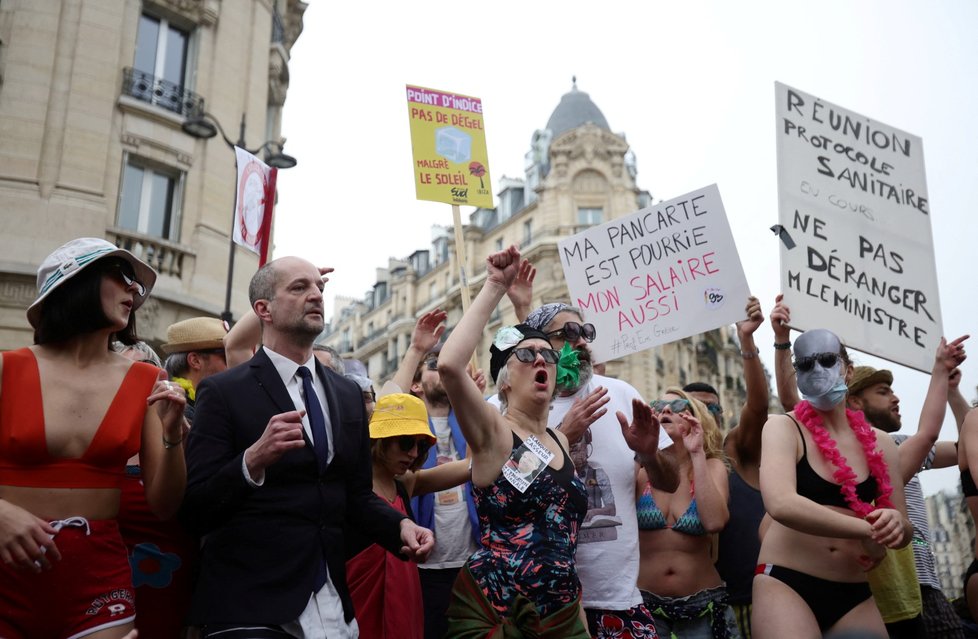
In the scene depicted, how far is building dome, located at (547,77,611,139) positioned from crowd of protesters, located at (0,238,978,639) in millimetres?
40661

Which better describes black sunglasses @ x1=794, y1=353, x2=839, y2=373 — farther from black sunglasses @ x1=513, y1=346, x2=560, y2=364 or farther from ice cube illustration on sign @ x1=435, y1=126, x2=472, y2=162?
ice cube illustration on sign @ x1=435, y1=126, x2=472, y2=162

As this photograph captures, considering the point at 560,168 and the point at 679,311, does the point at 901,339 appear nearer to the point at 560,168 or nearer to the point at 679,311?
the point at 679,311

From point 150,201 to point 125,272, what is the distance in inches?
516

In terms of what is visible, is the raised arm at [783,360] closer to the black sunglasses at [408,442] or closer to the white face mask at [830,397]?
the white face mask at [830,397]

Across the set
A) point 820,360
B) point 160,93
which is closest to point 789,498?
point 820,360

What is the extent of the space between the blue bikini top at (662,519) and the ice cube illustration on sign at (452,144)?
4.14 m

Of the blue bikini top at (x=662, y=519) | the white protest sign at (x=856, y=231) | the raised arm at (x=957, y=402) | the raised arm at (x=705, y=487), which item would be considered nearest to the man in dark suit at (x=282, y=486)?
the blue bikini top at (x=662, y=519)

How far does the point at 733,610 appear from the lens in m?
4.74

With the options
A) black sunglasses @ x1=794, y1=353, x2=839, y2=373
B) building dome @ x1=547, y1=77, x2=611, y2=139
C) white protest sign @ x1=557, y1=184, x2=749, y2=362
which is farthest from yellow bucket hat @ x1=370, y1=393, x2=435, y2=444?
building dome @ x1=547, y1=77, x2=611, y2=139

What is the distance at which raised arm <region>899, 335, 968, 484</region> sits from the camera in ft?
14.9

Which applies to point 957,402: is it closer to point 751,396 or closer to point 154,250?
point 751,396

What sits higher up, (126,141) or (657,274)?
(126,141)

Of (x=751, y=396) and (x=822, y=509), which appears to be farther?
(x=751, y=396)

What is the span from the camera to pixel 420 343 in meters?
4.97
